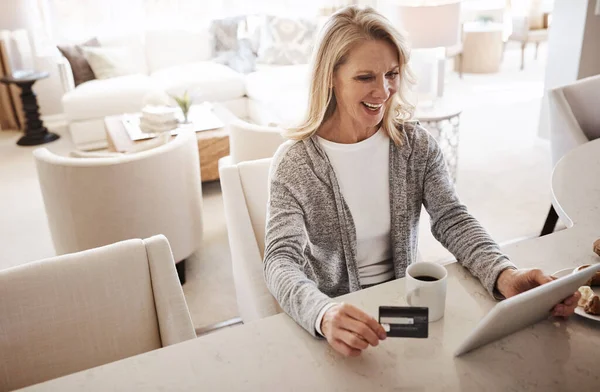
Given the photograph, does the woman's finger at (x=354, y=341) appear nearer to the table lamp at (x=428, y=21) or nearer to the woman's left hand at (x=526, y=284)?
the woman's left hand at (x=526, y=284)

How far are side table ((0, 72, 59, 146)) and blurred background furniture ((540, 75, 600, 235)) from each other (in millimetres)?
3957

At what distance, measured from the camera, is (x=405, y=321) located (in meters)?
0.92

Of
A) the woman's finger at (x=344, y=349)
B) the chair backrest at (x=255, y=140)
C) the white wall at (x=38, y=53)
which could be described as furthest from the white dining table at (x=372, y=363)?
the white wall at (x=38, y=53)

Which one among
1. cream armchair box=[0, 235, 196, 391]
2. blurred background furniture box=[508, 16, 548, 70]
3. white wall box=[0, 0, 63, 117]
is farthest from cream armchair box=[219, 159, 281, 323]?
blurred background furniture box=[508, 16, 548, 70]

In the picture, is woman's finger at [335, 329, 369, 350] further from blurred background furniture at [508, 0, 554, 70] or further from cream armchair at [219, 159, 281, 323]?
blurred background furniture at [508, 0, 554, 70]

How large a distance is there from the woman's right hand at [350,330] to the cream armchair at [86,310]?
38 cm

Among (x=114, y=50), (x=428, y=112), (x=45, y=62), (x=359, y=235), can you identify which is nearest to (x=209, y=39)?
(x=114, y=50)

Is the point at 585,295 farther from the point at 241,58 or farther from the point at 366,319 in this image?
the point at 241,58

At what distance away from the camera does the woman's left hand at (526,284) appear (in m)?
1.01

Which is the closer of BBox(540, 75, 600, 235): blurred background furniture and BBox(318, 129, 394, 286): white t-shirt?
BBox(318, 129, 394, 286): white t-shirt

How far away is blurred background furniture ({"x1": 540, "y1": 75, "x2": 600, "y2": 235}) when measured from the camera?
240 cm

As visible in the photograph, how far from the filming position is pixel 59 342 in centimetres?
111

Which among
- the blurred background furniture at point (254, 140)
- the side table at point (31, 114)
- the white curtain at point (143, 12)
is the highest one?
the white curtain at point (143, 12)

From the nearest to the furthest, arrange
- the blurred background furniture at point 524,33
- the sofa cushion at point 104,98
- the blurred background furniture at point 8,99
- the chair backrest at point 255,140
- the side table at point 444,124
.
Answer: the chair backrest at point 255,140
the side table at point 444,124
the sofa cushion at point 104,98
the blurred background furniture at point 8,99
the blurred background furniture at point 524,33
